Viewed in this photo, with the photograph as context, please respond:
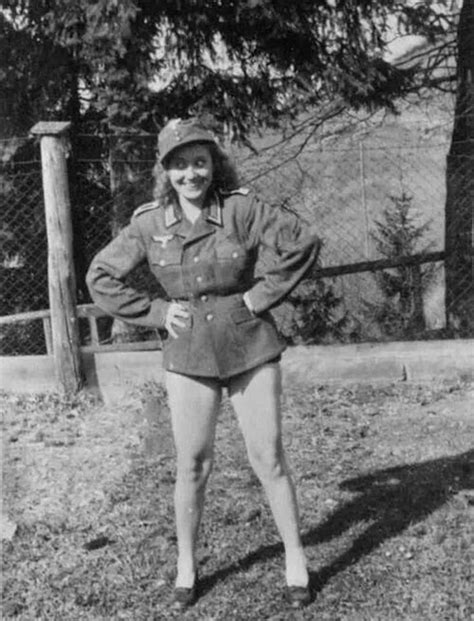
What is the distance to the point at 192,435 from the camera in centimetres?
354

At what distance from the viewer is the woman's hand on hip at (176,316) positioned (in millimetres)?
3523

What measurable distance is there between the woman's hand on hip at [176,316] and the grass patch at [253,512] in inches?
45.8

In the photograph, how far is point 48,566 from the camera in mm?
4230

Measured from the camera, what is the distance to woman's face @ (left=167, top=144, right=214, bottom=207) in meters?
3.44

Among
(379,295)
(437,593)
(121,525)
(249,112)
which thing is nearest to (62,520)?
(121,525)

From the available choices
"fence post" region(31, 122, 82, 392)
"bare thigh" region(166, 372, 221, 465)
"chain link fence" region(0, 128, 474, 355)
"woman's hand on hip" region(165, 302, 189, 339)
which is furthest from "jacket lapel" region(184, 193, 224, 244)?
"chain link fence" region(0, 128, 474, 355)

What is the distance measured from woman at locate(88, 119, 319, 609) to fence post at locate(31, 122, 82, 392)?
11.6ft

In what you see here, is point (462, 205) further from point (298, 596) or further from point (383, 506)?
point (298, 596)

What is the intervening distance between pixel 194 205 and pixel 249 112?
497 centimetres

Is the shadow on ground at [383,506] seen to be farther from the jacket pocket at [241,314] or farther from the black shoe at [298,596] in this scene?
the jacket pocket at [241,314]

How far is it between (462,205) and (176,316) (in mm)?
6076

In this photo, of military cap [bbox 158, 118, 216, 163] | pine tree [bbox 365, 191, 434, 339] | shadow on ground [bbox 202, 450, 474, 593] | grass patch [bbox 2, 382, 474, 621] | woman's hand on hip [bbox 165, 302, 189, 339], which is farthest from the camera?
pine tree [bbox 365, 191, 434, 339]

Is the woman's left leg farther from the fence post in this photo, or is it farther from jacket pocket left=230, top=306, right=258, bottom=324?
the fence post

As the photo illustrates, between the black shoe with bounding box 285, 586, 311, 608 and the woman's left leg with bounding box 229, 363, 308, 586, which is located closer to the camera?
the woman's left leg with bounding box 229, 363, 308, 586
